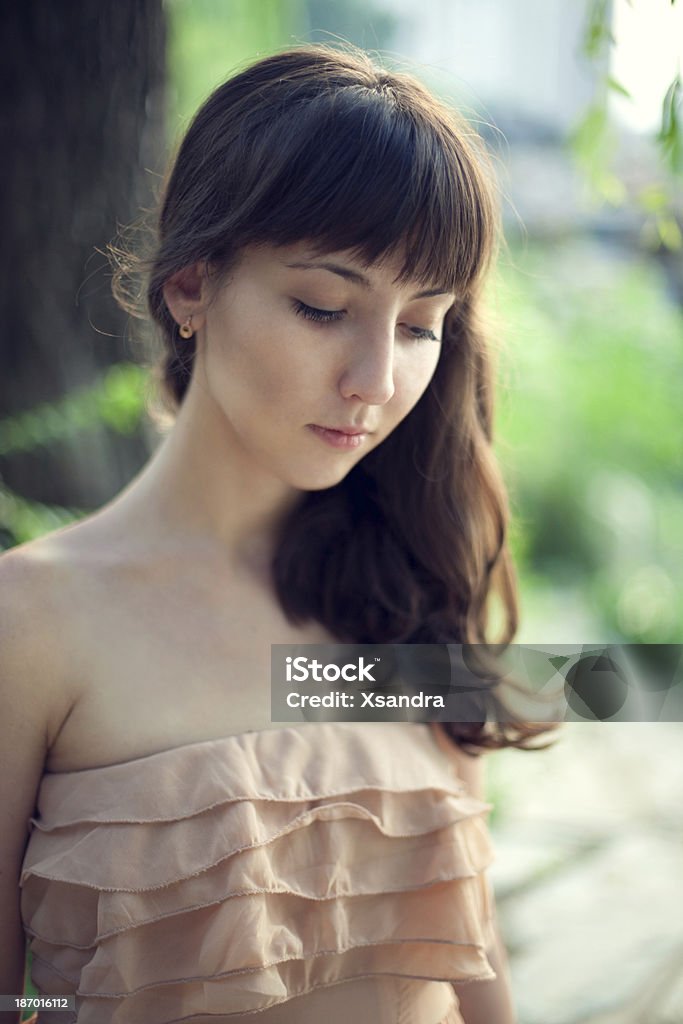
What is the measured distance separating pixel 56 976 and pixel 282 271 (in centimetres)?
100

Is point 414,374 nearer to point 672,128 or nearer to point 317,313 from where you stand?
point 317,313

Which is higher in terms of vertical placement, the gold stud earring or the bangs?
the bangs

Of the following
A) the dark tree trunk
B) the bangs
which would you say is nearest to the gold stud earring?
the bangs

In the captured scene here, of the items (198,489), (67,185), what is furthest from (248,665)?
(67,185)

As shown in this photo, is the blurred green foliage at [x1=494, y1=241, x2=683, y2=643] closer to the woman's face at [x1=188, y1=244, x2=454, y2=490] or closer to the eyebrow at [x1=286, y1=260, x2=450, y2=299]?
the woman's face at [x1=188, y1=244, x2=454, y2=490]

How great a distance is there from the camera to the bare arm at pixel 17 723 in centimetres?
125

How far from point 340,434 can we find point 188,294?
0.32 meters

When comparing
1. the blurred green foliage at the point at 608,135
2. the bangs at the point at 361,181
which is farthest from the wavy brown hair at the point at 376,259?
the blurred green foliage at the point at 608,135

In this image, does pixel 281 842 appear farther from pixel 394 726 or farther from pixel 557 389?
pixel 557 389

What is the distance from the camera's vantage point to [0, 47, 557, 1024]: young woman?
1205mm

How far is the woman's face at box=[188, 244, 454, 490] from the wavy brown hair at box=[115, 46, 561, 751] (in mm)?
32

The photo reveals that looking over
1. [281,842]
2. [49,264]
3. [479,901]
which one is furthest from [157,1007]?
[49,264]

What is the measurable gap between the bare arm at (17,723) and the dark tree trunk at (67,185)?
1.15 meters

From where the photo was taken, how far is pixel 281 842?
1.30 m
